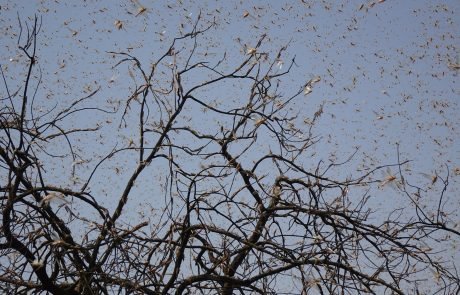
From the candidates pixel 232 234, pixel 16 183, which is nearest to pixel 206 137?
pixel 232 234

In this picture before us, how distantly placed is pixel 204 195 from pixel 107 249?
652mm

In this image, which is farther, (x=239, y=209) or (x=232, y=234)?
(x=239, y=209)

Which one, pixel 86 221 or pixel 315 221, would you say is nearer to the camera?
pixel 86 221

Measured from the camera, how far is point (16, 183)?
3971 mm

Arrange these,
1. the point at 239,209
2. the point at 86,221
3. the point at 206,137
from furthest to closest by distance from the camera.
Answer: the point at 206,137, the point at 239,209, the point at 86,221

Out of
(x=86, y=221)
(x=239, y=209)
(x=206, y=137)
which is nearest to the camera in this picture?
(x=86, y=221)

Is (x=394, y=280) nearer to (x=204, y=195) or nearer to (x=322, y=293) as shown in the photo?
(x=322, y=293)

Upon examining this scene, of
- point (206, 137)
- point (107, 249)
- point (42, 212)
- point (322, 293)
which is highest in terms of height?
point (206, 137)

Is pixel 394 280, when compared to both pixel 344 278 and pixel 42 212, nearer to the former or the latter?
pixel 344 278

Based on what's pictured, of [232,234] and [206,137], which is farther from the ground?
[206,137]

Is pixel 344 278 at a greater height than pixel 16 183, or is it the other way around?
pixel 16 183

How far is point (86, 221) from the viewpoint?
3.80 m

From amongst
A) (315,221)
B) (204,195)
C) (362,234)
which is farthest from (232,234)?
(362,234)

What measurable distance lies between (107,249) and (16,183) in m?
0.69
